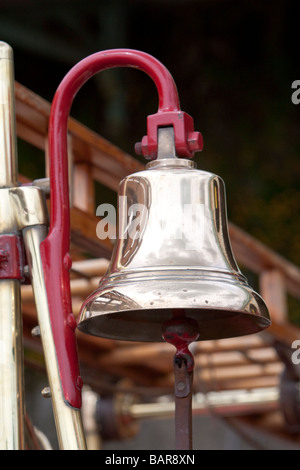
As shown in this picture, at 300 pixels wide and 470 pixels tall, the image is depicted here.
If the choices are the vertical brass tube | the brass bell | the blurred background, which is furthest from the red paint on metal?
the blurred background

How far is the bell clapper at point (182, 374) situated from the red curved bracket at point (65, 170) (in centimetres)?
15

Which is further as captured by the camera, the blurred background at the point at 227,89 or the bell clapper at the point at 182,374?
the blurred background at the point at 227,89

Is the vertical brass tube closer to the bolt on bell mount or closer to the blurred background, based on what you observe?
the bolt on bell mount

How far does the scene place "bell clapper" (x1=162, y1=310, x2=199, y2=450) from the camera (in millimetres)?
1376

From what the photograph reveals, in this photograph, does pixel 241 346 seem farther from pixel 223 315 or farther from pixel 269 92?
pixel 269 92

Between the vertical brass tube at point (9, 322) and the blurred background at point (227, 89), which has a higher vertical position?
the blurred background at point (227, 89)

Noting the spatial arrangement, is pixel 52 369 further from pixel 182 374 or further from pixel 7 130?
pixel 7 130

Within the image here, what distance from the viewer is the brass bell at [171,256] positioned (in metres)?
1.34

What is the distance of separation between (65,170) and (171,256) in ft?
0.81

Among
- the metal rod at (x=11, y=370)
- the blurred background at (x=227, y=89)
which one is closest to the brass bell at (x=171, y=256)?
the metal rod at (x=11, y=370)

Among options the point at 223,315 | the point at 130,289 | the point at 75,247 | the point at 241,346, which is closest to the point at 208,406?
the point at 241,346

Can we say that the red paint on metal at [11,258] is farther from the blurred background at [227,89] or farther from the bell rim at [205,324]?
the blurred background at [227,89]

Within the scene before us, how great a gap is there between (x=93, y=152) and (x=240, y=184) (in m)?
5.23

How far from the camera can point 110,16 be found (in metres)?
6.70
